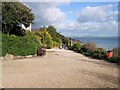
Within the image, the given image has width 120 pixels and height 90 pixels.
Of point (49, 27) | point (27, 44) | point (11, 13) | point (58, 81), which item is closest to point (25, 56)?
point (27, 44)

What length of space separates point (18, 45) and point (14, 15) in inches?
130

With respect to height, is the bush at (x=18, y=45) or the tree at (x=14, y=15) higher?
the tree at (x=14, y=15)

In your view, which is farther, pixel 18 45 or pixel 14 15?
pixel 14 15

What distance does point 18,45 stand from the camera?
774 inches

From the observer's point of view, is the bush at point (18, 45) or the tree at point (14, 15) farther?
the tree at point (14, 15)

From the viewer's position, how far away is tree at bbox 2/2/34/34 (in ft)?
66.9

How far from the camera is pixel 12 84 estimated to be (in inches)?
335

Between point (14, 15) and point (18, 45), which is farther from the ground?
point (14, 15)

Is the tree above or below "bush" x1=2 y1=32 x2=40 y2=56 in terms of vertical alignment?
above

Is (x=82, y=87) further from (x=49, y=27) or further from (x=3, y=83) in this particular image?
(x=49, y=27)

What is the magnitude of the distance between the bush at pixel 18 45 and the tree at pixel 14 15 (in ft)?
6.61

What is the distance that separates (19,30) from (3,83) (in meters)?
17.0

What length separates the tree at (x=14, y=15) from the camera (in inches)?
803

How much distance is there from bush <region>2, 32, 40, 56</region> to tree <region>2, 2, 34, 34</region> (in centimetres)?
201
